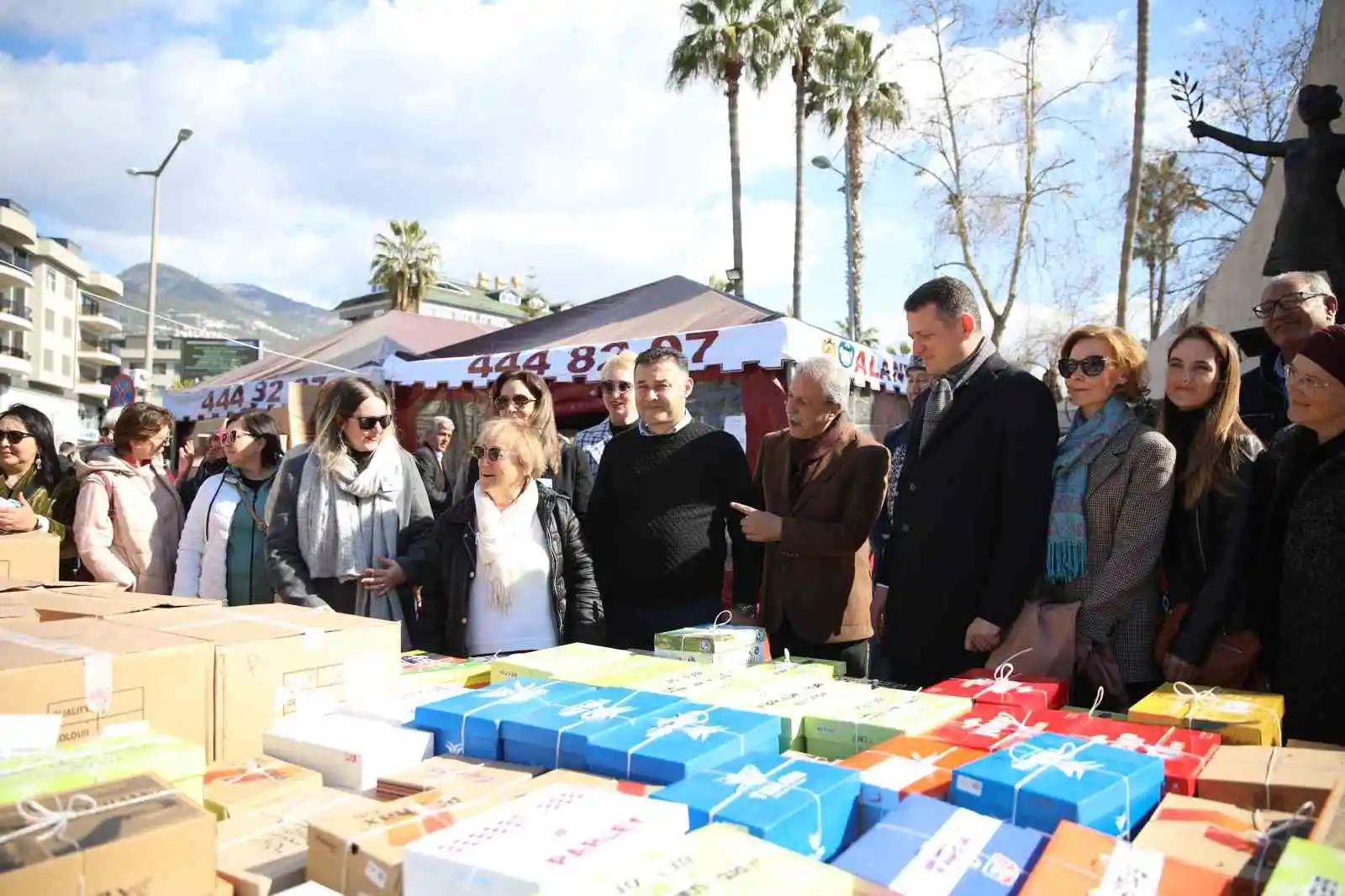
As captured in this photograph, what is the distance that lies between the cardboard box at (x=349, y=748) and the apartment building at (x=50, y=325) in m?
44.9

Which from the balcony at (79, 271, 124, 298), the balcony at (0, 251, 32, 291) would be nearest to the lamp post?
the balcony at (0, 251, 32, 291)

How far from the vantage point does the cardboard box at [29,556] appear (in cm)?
284

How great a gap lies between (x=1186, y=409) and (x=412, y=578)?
2582mm

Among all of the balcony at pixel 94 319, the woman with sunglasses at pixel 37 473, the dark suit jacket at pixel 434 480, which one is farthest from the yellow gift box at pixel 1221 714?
the balcony at pixel 94 319

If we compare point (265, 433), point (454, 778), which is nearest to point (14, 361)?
point (265, 433)

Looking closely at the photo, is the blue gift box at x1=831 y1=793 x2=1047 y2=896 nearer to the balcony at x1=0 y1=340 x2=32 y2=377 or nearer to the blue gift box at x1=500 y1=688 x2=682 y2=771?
the blue gift box at x1=500 y1=688 x2=682 y2=771

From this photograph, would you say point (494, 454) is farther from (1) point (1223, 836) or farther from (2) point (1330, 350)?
(2) point (1330, 350)

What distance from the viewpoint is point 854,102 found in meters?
20.2

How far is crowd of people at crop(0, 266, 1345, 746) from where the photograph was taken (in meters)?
2.33

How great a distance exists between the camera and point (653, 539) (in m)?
3.11

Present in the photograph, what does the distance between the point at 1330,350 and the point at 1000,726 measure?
4.56 ft

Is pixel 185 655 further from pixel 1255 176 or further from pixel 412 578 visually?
pixel 1255 176

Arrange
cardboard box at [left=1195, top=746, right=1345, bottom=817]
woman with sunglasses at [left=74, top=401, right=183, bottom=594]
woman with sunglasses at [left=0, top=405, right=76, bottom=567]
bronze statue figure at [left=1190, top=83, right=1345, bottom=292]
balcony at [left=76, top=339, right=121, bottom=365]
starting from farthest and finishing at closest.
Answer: balcony at [left=76, top=339, right=121, bottom=365] → bronze statue figure at [left=1190, top=83, right=1345, bottom=292] → woman with sunglasses at [left=0, top=405, right=76, bottom=567] → woman with sunglasses at [left=74, top=401, right=183, bottom=594] → cardboard box at [left=1195, top=746, right=1345, bottom=817]

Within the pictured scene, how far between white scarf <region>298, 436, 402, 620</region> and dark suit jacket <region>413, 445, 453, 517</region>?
5.20ft
